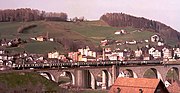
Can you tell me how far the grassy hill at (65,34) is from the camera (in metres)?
121

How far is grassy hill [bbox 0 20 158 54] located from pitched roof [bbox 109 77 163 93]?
70655mm

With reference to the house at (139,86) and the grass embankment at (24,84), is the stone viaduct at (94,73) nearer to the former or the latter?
the grass embankment at (24,84)

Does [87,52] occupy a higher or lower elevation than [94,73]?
higher

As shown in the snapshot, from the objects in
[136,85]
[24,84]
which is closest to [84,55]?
[24,84]

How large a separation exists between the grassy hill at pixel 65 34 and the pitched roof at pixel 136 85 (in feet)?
232

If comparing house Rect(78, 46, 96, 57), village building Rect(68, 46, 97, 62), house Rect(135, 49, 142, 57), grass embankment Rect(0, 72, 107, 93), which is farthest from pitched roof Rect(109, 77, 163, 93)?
house Rect(135, 49, 142, 57)

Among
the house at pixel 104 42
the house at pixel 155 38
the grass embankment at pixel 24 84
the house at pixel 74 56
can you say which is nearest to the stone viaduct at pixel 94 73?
the grass embankment at pixel 24 84

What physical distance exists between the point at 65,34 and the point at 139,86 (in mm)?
107513

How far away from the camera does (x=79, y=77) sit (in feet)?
224

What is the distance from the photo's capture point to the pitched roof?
37719mm

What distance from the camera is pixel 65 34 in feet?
476

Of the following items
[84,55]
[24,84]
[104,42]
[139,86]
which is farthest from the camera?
[104,42]

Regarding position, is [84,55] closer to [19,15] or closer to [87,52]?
[87,52]

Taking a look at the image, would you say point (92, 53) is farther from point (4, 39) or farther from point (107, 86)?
point (107, 86)
